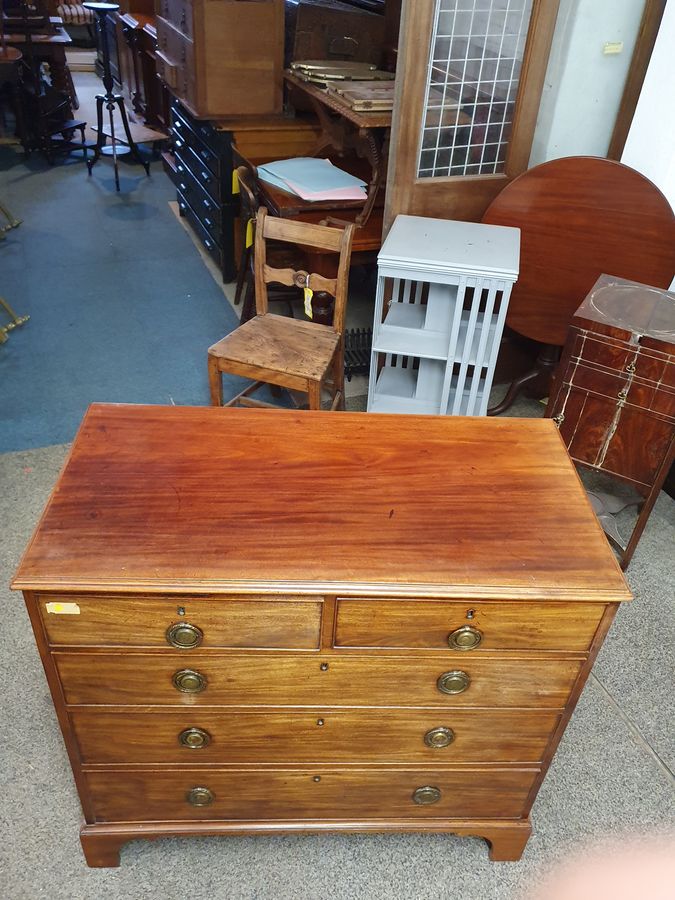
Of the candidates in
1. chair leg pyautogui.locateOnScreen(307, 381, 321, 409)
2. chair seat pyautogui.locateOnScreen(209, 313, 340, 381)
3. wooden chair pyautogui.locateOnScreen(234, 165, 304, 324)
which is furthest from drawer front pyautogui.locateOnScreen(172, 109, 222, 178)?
chair leg pyautogui.locateOnScreen(307, 381, 321, 409)

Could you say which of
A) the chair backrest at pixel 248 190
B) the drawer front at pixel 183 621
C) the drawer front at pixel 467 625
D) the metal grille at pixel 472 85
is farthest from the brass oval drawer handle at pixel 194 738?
the chair backrest at pixel 248 190

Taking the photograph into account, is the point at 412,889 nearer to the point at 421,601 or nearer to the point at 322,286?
the point at 421,601

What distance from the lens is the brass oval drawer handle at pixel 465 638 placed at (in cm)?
147

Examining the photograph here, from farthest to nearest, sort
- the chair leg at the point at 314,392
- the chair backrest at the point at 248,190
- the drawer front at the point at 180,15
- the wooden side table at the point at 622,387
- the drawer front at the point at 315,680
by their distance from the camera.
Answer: the drawer front at the point at 180,15 → the chair backrest at the point at 248,190 → the chair leg at the point at 314,392 → the wooden side table at the point at 622,387 → the drawer front at the point at 315,680

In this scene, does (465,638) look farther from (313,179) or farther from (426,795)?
(313,179)

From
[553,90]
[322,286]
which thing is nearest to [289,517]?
[322,286]

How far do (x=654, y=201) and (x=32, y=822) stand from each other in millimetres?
2873

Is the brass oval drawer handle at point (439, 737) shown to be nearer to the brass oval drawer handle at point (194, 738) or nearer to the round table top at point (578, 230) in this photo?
the brass oval drawer handle at point (194, 738)

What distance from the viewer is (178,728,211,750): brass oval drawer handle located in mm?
1626

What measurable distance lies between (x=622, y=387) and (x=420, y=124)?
1264mm

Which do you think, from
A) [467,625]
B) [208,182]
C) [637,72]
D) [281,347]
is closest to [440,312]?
[281,347]

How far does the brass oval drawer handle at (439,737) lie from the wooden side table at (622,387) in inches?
50.0

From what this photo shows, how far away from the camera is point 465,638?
1.48 meters

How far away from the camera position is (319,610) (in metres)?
1.43
